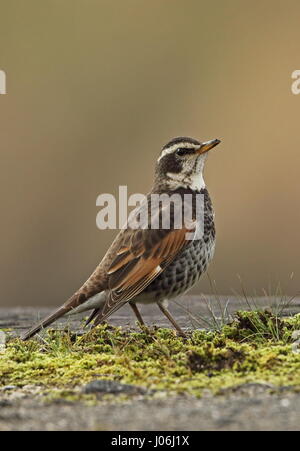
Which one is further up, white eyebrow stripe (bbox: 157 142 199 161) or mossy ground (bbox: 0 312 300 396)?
white eyebrow stripe (bbox: 157 142 199 161)

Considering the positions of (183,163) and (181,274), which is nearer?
(181,274)

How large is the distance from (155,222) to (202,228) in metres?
0.48

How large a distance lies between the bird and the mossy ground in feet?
0.95

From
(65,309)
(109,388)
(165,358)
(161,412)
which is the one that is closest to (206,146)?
(65,309)

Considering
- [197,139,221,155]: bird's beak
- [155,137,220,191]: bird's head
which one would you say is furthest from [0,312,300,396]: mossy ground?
[197,139,221,155]: bird's beak

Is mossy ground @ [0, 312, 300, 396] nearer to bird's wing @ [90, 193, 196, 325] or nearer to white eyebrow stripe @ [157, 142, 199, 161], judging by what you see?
bird's wing @ [90, 193, 196, 325]

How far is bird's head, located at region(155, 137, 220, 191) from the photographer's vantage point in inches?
346

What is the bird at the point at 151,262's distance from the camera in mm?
7787

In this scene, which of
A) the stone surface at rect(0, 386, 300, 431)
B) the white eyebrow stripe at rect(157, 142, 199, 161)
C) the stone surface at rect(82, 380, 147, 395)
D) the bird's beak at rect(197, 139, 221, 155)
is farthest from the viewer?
the white eyebrow stripe at rect(157, 142, 199, 161)

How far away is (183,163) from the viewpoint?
8.82 m

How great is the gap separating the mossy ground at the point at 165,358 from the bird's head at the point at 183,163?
1.63 metres

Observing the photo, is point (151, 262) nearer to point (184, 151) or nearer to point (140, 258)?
point (140, 258)

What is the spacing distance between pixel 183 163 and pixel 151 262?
1.41 meters
